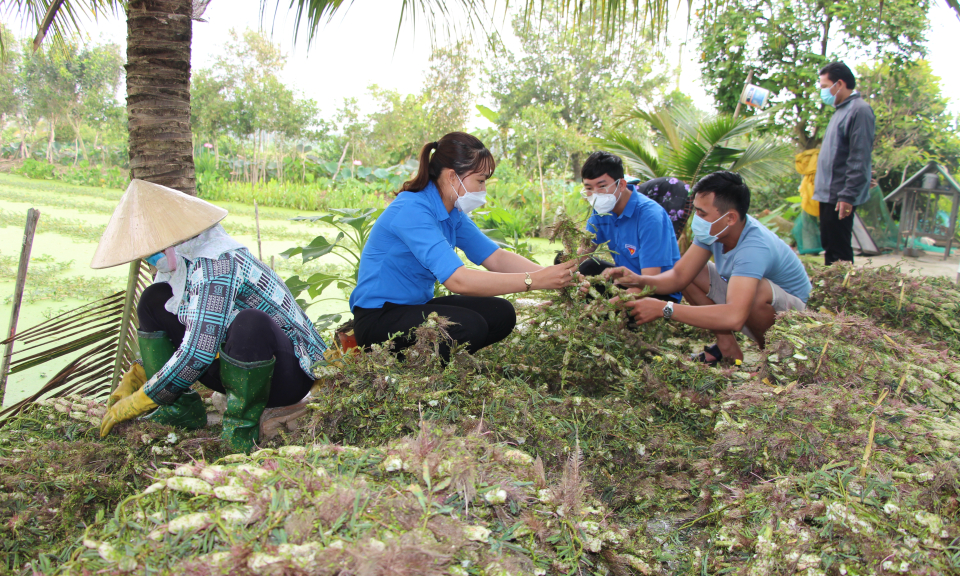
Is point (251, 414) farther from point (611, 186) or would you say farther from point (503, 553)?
point (611, 186)

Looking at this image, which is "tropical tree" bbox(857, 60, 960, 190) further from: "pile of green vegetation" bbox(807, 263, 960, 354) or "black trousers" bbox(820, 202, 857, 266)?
"pile of green vegetation" bbox(807, 263, 960, 354)

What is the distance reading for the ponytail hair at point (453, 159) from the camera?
93.5 inches

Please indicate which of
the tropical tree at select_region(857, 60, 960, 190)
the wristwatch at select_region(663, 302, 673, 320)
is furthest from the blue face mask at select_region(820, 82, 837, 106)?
the tropical tree at select_region(857, 60, 960, 190)

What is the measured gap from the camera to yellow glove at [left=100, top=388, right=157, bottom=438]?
1831 mm

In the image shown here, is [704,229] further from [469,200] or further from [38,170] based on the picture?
[38,170]

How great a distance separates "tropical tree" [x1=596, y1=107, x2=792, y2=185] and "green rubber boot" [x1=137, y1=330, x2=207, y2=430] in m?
4.41

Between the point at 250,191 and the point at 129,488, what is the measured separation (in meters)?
9.27

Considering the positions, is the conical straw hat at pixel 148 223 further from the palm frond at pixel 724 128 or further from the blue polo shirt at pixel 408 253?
the palm frond at pixel 724 128

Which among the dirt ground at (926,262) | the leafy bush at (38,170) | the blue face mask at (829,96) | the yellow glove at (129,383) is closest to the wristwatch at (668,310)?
the yellow glove at (129,383)

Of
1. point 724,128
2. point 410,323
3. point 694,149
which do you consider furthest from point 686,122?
point 410,323

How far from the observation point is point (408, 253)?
242 cm

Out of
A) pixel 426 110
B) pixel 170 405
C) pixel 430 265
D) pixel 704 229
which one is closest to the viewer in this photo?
pixel 170 405

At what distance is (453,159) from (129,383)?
145cm

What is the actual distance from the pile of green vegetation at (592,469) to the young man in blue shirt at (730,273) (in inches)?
8.0
